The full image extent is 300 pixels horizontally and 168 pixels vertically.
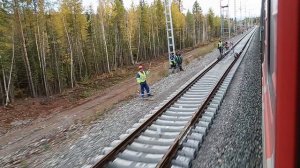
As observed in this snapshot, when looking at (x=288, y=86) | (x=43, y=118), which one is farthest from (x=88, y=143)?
(x=43, y=118)

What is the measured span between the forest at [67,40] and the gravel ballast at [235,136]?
763 inches

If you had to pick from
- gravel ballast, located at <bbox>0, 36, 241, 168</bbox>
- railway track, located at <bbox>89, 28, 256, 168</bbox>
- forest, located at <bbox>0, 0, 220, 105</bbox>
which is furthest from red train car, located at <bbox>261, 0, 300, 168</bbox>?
forest, located at <bbox>0, 0, 220, 105</bbox>

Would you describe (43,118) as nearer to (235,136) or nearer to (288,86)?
(235,136)

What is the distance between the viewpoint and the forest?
27.9 m

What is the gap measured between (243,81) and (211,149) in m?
8.35

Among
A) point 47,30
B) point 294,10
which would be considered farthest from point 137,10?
point 294,10

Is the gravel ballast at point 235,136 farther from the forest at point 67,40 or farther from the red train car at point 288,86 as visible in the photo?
the forest at point 67,40

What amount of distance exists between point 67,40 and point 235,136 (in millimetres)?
36735

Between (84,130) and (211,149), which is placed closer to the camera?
(211,149)

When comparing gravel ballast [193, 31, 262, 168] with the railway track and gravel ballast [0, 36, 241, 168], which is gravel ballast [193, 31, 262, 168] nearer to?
the railway track

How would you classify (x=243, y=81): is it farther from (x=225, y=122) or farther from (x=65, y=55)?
(x=65, y=55)

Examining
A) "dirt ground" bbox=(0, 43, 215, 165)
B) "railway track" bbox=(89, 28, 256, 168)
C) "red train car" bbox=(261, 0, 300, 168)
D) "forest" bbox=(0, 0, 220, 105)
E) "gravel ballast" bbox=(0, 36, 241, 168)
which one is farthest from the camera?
"forest" bbox=(0, 0, 220, 105)

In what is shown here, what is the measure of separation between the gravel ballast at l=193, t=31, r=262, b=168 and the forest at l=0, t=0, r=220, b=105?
63.5 feet

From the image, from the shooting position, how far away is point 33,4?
29.0 m
